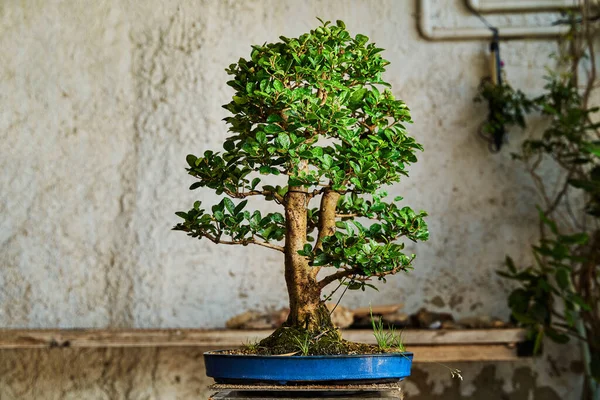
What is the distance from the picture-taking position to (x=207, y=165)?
4.51ft

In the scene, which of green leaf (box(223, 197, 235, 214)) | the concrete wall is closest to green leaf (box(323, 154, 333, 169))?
green leaf (box(223, 197, 235, 214))

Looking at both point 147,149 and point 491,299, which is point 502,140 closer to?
point 491,299

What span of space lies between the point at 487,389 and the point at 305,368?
2090 millimetres

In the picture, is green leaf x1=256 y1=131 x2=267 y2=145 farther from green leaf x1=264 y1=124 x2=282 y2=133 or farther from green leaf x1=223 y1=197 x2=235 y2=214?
green leaf x1=223 y1=197 x2=235 y2=214

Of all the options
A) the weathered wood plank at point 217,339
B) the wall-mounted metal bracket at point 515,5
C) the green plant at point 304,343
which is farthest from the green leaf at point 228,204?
the wall-mounted metal bracket at point 515,5

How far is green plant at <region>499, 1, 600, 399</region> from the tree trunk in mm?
1573

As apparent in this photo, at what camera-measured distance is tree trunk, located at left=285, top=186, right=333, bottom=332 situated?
1.34 meters

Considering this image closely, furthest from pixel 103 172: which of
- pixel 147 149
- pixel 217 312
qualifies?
pixel 217 312

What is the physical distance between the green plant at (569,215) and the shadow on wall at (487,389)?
0.20 m

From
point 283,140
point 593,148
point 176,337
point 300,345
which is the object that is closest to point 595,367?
point 593,148

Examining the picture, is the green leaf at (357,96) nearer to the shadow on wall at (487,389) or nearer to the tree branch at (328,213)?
the tree branch at (328,213)

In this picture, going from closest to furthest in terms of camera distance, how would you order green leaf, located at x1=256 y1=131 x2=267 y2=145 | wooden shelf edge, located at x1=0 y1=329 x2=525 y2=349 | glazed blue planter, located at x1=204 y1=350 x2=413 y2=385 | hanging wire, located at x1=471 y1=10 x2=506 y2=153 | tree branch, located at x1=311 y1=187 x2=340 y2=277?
glazed blue planter, located at x1=204 y1=350 x2=413 y2=385
green leaf, located at x1=256 y1=131 x2=267 y2=145
tree branch, located at x1=311 y1=187 x2=340 y2=277
wooden shelf edge, located at x1=0 y1=329 x2=525 y2=349
hanging wire, located at x1=471 y1=10 x2=506 y2=153

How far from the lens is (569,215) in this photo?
3.13 m

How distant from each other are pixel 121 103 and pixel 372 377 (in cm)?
221
